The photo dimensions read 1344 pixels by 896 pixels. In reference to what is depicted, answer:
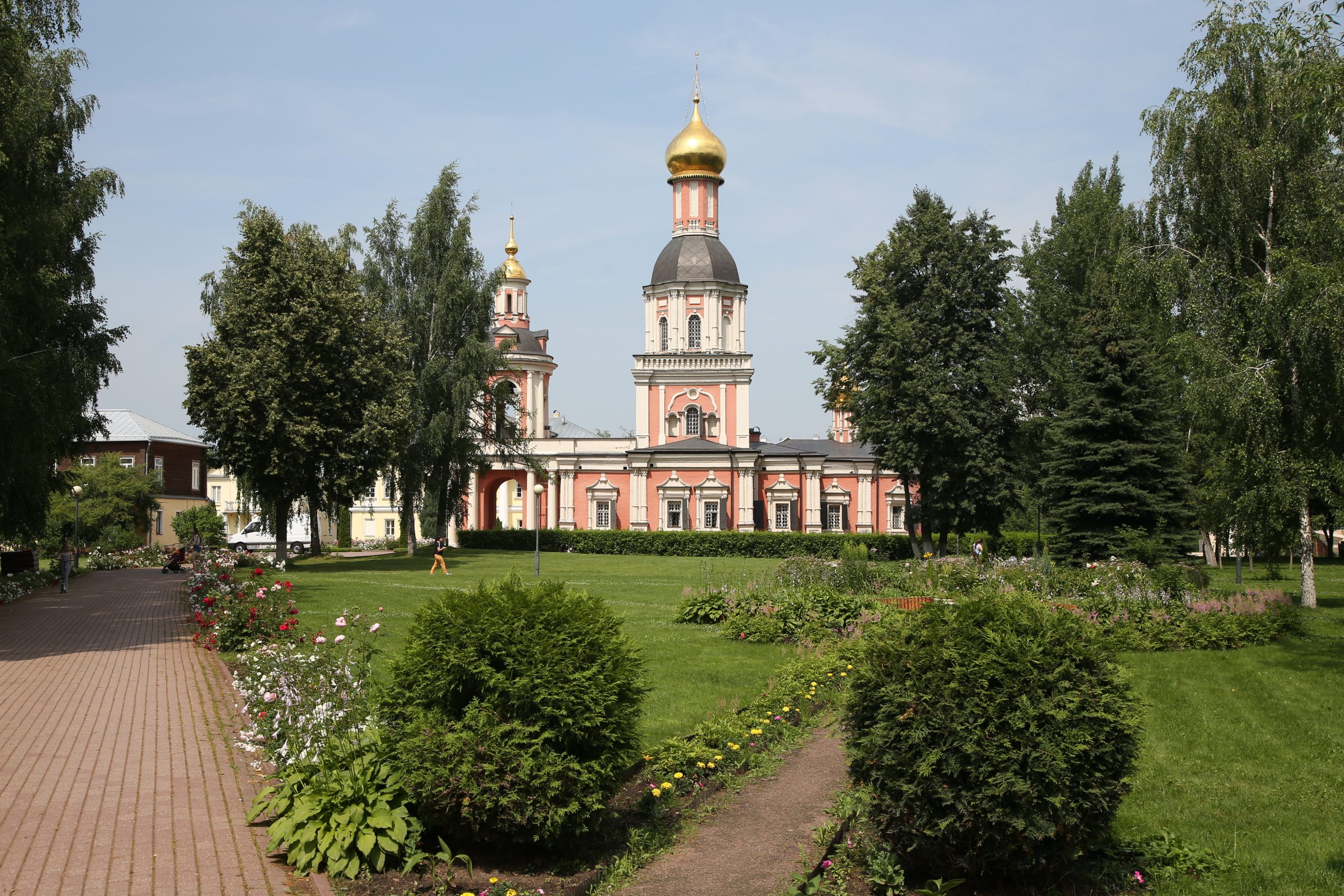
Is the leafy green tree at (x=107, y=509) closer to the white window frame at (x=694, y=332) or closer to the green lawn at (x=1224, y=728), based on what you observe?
the white window frame at (x=694, y=332)

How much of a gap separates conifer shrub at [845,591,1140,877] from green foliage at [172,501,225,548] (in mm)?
43081

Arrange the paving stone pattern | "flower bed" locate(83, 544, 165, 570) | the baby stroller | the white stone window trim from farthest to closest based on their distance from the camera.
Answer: the white stone window trim, "flower bed" locate(83, 544, 165, 570), the baby stroller, the paving stone pattern

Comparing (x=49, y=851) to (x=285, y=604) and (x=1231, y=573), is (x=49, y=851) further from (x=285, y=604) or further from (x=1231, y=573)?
(x=1231, y=573)

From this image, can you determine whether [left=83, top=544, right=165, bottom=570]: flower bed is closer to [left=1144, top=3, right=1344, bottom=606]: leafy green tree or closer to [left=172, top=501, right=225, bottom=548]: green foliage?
[left=172, top=501, right=225, bottom=548]: green foliage

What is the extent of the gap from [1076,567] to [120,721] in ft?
59.8

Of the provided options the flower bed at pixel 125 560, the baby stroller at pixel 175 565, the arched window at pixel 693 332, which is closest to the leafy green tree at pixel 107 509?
the flower bed at pixel 125 560

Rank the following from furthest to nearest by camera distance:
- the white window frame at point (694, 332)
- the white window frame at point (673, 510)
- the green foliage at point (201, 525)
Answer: the white window frame at point (694, 332) → the white window frame at point (673, 510) → the green foliage at point (201, 525)

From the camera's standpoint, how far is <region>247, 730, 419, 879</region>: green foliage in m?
5.47

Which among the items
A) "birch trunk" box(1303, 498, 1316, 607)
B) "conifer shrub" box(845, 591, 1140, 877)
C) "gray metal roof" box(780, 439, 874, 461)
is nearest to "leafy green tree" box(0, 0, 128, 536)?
"conifer shrub" box(845, 591, 1140, 877)

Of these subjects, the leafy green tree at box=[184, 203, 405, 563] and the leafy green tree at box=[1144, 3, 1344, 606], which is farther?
the leafy green tree at box=[184, 203, 405, 563]

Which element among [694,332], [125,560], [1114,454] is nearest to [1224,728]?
[1114,454]

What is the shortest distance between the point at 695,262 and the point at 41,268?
3922cm

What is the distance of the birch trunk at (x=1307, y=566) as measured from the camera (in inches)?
772

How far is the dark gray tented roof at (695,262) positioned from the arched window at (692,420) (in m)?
6.93
